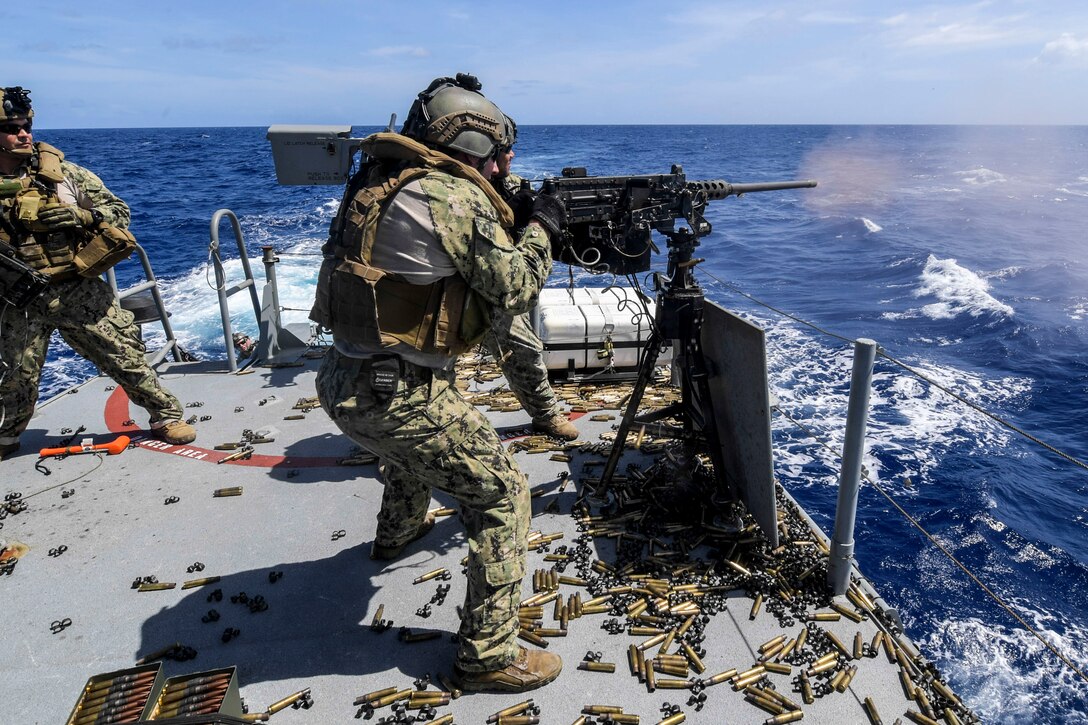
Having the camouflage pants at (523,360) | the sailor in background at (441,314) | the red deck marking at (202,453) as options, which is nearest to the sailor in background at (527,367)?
the camouflage pants at (523,360)

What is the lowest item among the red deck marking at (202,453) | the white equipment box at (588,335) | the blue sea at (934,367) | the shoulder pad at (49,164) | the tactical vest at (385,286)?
the blue sea at (934,367)

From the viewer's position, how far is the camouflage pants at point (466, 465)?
354 centimetres

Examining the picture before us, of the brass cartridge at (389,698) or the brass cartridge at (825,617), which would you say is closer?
the brass cartridge at (389,698)

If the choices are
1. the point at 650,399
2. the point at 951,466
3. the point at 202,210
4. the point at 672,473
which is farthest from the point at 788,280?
the point at 202,210

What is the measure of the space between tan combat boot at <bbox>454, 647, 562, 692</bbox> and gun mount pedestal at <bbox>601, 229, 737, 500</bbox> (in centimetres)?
195

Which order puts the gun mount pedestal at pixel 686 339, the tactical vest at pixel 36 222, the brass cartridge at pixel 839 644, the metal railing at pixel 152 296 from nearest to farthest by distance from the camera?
the brass cartridge at pixel 839 644 < the gun mount pedestal at pixel 686 339 < the tactical vest at pixel 36 222 < the metal railing at pixel 152 296

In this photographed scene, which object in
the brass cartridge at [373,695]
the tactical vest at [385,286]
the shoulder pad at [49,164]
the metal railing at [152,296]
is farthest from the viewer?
the metal railing at [152,296]

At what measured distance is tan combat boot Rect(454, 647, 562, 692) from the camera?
374 centimetres

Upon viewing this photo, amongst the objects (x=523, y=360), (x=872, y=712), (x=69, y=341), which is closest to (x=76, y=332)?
(x=69, y=341)

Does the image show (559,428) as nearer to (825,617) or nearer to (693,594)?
(693,594)

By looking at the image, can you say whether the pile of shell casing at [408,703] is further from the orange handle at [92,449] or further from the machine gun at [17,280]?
the machine gun at [17,280]

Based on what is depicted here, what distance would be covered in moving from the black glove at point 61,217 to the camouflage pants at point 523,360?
3.58 m

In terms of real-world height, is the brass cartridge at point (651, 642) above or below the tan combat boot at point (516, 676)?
below

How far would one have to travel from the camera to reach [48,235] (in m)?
5.89
